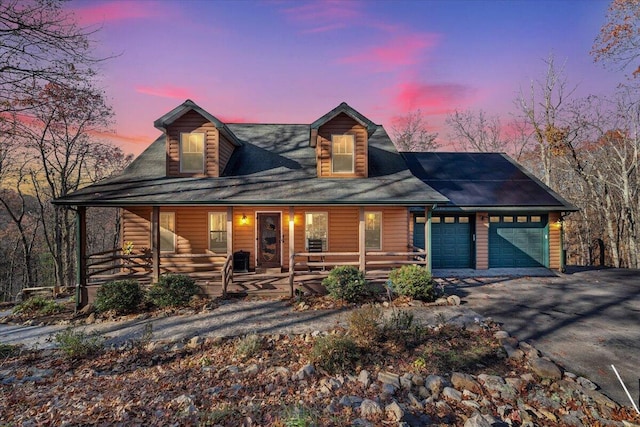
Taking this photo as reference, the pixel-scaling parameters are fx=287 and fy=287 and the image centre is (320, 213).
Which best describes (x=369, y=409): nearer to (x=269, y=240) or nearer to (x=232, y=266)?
(x=232, y=266)

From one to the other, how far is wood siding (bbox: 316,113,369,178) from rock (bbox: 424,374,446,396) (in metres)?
7.83

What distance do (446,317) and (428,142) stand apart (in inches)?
879

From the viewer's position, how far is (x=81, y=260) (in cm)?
907

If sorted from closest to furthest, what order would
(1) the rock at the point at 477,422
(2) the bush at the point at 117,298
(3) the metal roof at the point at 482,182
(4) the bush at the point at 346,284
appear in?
(1) the rock at the point at 477,422, (2) the bush at the point at 117,298, (4) the bush at the point at 346,284, (3) the metal roof at the point at 482,182

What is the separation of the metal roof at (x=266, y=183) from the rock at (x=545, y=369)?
5.39 metres

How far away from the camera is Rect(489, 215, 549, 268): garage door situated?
42.9 ft

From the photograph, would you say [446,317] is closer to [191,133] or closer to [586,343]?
[586,343]

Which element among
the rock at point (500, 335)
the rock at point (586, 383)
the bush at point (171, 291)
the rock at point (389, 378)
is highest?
the bush at point (171, 291)

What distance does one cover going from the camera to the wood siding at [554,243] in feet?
42.2

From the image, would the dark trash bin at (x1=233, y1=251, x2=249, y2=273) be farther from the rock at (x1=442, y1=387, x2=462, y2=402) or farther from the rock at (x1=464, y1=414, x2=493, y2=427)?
the rock at (x1=464, y1=414, x2=493, y2=427)

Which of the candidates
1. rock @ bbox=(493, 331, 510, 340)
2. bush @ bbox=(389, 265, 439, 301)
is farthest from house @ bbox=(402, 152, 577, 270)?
rock @ bbox=(493, 331, 510, 340)

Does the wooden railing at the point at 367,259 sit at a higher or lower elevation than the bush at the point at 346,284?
higher

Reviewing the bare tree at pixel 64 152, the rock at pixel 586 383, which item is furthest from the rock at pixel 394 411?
the bare tree at pixel 64 152

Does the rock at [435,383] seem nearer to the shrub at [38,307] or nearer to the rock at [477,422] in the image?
the rock at [477,422]
